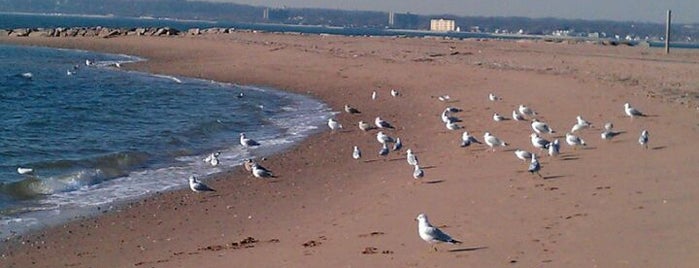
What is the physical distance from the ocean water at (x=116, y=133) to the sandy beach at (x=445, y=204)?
2.16ft

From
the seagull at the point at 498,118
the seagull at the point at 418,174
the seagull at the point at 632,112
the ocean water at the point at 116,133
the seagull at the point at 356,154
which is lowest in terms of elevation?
the ocean water at the point at 116,133

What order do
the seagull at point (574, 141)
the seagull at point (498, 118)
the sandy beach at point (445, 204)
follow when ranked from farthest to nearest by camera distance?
the seagull at point (498, 118)
the seagull at point (574, 141)
the sandy beach at point (445, 204)

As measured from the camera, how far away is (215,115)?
2130 centimetres

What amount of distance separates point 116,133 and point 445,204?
9191 millimetres

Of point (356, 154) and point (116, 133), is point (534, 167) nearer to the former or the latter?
point (356, 154)

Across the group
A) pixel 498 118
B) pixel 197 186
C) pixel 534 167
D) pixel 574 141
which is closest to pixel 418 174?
pixel 534 167

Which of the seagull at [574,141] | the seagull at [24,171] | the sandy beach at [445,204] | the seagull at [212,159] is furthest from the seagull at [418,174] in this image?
the seagull at [24,171]

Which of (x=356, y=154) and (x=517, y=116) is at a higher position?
(x=517, y=116)

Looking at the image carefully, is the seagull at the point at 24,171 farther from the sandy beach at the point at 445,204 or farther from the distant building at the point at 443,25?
the distant building at the point at 443,25

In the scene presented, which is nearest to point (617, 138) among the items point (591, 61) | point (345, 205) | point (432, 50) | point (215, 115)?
point (345, 205)

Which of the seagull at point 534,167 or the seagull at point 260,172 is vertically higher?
the seagull at point 534,167

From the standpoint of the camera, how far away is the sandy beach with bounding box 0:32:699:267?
811 centimetres

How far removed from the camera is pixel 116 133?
17.6 m

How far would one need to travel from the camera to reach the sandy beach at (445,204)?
811cm
